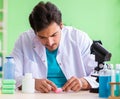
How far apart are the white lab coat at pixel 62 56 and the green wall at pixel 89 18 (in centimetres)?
205

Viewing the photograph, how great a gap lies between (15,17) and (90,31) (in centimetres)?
112

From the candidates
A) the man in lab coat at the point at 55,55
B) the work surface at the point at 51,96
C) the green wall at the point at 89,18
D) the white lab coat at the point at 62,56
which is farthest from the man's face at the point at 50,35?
the green wall at the point at 89,18

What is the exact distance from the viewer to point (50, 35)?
1.98m

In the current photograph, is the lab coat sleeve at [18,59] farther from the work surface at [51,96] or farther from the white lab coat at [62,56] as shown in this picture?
the work surface at [51,96]

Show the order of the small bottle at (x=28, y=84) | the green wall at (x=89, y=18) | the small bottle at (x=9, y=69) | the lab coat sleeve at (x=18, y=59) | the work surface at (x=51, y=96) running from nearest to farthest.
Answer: the work surface at (x=51, y=96), the small bottle at (x=28, y=84), the small bottle at (x=9, y=69), the lab coat sleeve at (x=18, y=59), the green wall at (x=89, y=18)

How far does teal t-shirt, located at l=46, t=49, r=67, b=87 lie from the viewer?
7.07 ft

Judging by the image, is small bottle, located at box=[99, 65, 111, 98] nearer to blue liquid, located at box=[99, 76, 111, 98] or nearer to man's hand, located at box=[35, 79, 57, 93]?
blue liquid, located at box=[99, 76, 111, 98]

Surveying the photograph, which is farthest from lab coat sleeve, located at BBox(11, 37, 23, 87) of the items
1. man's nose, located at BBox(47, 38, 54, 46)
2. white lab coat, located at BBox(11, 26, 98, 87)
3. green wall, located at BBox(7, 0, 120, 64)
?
green wall, located at BBox(7, 0, 120, 64)

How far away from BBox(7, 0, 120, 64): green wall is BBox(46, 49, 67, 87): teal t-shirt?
2.15 metres

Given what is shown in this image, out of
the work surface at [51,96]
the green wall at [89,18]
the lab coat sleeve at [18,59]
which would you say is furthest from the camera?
the green wall at [89,18]

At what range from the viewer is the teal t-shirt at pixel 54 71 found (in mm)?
2154

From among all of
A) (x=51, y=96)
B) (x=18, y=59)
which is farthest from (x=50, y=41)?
(x=51, y=96)

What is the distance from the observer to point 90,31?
4270 millimetres

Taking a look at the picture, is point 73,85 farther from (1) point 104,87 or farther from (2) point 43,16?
(2) point 43,16
